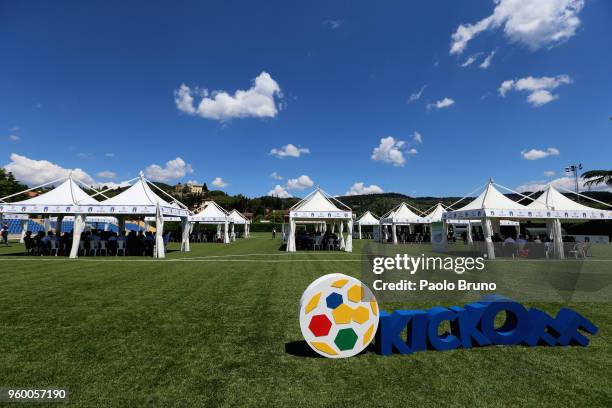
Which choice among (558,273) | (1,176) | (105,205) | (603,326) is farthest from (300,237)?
(1,176)

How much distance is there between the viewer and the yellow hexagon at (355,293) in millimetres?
3901

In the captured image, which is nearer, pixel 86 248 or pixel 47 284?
pixel 47 284

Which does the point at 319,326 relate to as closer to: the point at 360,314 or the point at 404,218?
the point at 360,314

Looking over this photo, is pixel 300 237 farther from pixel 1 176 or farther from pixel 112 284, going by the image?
pixel 1 176

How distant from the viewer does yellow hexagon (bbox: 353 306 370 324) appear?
3898 millimetres

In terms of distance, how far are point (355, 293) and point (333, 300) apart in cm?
28

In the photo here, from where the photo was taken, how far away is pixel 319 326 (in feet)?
12.5

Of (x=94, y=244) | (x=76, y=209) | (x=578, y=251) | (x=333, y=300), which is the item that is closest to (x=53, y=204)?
(x=76, y=209)

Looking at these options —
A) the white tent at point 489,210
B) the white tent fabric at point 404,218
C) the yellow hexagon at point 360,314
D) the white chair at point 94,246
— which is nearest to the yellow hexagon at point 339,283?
the yellow hexagon at point 360,314

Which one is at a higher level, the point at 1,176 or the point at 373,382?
the point at 1,176

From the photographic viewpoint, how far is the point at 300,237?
22031 mm

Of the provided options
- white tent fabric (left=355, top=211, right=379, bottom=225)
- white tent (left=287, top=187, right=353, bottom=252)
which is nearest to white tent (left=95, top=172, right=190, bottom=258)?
white tent (left=287, top=187, right=353, bottom=252)

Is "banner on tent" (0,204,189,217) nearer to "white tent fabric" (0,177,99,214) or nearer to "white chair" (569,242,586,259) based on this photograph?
"white tent fabric" (0,177,99,214)

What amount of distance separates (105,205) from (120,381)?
14.7 m
